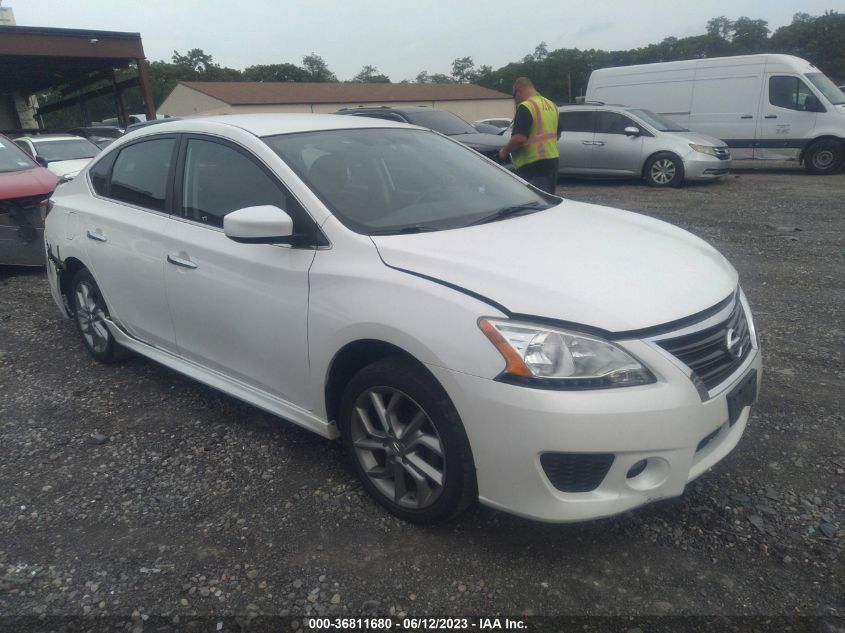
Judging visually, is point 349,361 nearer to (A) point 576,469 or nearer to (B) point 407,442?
(B) point 407,442

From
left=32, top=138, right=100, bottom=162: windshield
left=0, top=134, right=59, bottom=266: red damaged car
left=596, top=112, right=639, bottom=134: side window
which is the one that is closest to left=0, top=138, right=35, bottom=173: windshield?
left=0, top=134, right=59, bottom=266: red damaged car

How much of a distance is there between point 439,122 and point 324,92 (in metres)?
39.7

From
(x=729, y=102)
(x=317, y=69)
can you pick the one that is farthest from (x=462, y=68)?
(x=729, y=102)

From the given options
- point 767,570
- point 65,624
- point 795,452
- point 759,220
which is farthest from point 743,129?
point 65,624

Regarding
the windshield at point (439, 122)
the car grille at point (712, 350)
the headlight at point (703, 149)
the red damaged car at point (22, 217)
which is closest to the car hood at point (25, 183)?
the red damaged car at point (22, 217)

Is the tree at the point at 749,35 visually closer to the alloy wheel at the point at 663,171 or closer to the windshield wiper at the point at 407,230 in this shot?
the alloy wheel at the point at 663,171

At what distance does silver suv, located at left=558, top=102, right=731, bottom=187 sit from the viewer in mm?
12148

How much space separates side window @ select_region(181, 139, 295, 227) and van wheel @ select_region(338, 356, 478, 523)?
36.9 inches

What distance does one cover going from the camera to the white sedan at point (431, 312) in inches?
87.4

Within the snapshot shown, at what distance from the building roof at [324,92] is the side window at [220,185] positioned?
140ft

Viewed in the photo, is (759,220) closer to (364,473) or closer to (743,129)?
(743,129)

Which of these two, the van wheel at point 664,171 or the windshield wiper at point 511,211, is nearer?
the windshield wiper at point 511,211

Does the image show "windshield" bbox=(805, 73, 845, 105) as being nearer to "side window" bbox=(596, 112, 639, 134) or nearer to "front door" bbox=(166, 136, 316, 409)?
"side window" bbox=(596, 112, 639, 134)

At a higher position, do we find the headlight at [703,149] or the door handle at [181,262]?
the door handle at [181,262]
